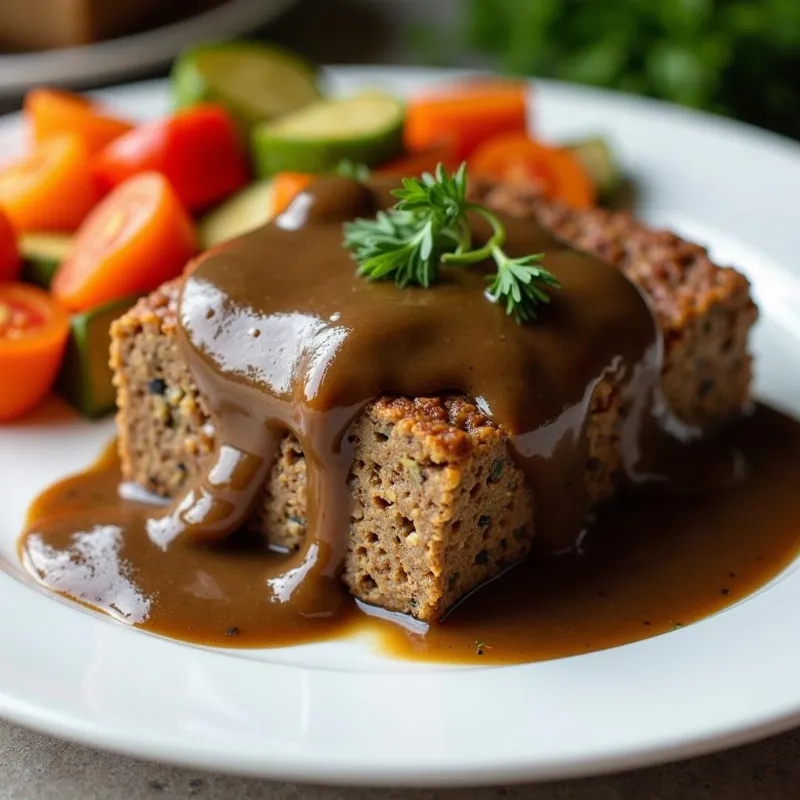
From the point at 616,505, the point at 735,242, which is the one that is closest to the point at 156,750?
the point at 616,505

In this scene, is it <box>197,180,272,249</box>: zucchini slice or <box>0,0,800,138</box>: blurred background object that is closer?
<box>197,180,272,249</box>: zucchini slice

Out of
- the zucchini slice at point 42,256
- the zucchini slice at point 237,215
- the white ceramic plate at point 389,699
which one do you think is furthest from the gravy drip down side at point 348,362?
the zucchini slice at point 42,256

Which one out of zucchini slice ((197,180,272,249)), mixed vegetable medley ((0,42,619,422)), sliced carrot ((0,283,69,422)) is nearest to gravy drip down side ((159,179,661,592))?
mixed vegetable medley ((0,42,619,422))

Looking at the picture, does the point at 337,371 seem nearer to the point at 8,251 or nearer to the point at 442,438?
the point at 442,438

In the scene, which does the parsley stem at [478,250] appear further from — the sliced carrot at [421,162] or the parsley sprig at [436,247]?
the sliced carrot at [421,162]

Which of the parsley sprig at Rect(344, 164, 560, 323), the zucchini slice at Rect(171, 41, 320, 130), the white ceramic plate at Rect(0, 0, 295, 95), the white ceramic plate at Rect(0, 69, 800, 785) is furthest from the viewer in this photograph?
the white ceramic plate at Rect(0, 0, 295, 95)

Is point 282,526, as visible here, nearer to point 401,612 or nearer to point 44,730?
point 401,612

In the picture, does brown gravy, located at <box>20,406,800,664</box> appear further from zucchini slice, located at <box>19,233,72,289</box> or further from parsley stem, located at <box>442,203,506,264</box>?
zucchini slice, located at <box>19,233,72,289</box>
